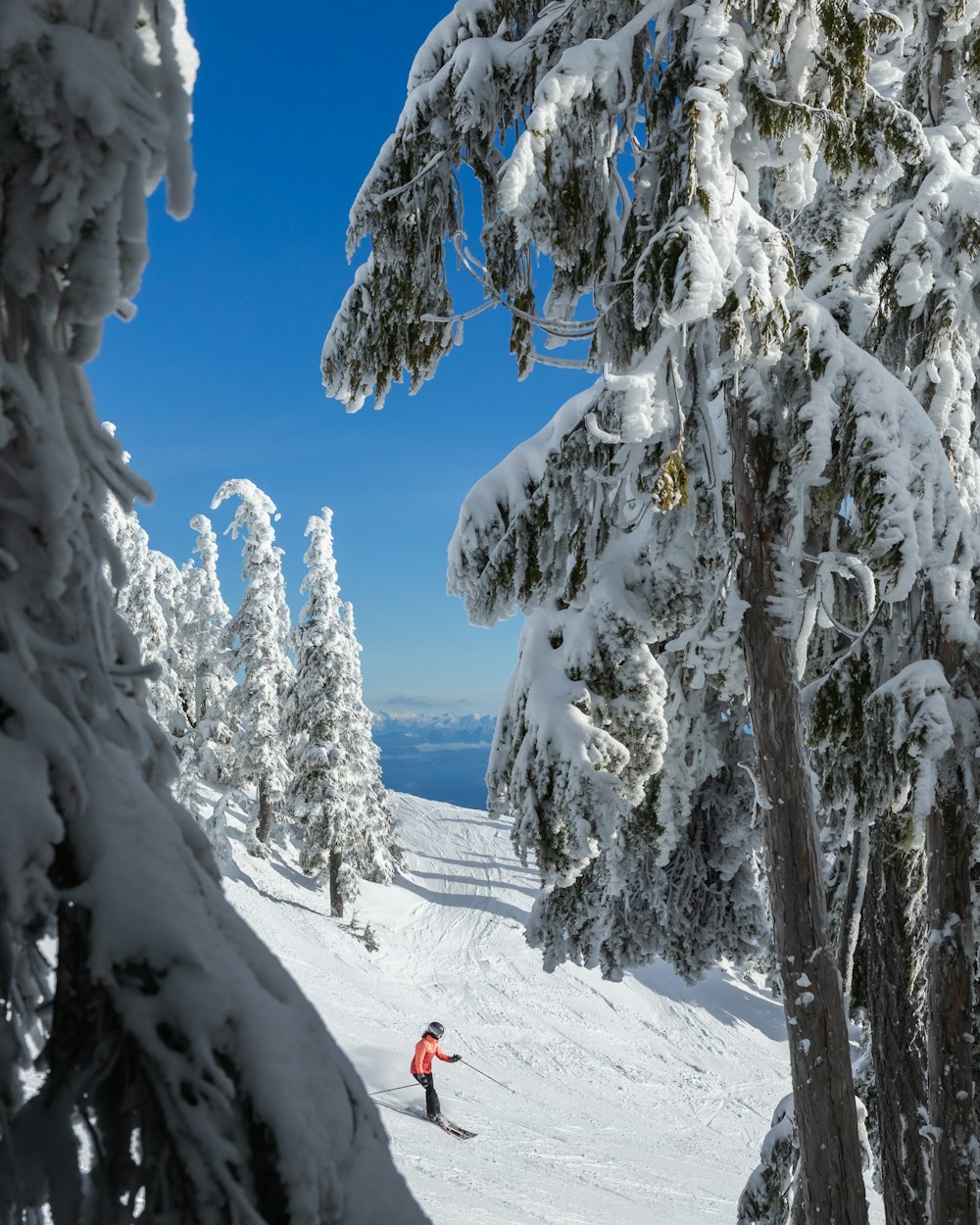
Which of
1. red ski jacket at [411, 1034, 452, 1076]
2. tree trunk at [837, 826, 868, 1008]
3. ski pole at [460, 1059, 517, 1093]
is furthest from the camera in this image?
ski pole at [460, 1059, 517, 1093]

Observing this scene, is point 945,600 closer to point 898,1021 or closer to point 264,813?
point 898,1021

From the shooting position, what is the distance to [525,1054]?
22125 mm

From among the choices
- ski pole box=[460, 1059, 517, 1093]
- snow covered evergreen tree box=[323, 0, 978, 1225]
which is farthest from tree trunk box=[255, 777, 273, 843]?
snow covered evergreen tree box=[323, 0, 978, 1225]

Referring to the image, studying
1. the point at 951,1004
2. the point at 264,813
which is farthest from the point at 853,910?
the point at 264,813

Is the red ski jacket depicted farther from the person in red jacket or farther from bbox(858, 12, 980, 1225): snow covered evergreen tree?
bbox(858, 12, 980, 1225): snow covered evergreen tree

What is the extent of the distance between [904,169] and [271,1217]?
24.7 ft

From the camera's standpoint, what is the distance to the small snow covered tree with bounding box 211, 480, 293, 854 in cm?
2988

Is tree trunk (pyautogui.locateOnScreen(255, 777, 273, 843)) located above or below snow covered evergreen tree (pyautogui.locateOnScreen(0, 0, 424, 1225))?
below

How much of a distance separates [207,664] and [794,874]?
32.3 meters

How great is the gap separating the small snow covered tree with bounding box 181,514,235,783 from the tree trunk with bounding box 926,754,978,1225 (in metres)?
27.3

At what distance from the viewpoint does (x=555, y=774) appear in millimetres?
5184

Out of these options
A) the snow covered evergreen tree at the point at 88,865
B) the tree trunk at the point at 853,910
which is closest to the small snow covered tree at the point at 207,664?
the tree trunk at the point at 853,910

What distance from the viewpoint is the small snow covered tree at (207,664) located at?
31.7m

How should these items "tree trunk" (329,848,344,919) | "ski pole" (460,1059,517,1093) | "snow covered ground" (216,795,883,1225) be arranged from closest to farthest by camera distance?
"snow covered ground" (216,795,883,1225) → "ski pole" (460,1059,517,1093) → "tree trunk" (329,848,344,919)
